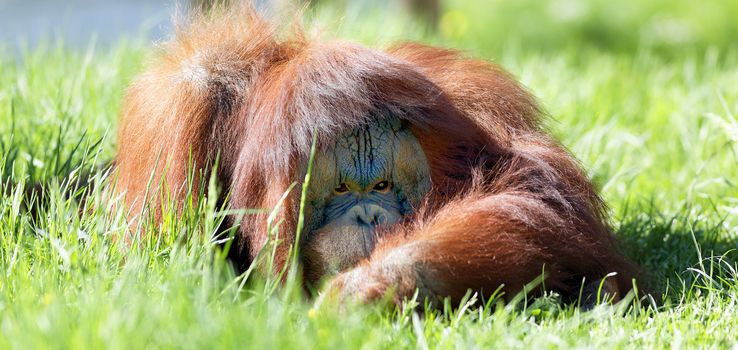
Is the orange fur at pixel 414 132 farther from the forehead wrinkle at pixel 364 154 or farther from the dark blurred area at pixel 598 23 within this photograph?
the dark blurred area at pixel 598 23

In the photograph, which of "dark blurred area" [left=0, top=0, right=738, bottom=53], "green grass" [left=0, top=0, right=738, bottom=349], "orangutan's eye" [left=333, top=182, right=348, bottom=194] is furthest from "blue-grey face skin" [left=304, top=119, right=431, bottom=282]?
"dark blurred area" [left=0, top=0, right=738, bottom=53]

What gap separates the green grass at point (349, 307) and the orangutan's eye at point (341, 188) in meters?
0.38

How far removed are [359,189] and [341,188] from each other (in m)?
0.06

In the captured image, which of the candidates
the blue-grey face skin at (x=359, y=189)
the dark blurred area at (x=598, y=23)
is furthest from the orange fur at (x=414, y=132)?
the dark blurred area at (x=598, y=23)

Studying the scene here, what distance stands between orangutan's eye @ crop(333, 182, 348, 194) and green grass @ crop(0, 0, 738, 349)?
0.38 m

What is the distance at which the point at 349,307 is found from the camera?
112 inches

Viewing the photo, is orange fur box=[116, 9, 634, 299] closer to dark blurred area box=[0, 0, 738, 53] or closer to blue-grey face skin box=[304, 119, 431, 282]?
blue-grey face skin box=[304, 119, 431, 282]

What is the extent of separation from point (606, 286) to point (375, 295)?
0.90 m

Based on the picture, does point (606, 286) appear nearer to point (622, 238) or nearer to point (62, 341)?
point (622, 238)

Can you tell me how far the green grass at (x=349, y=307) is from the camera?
2504mm

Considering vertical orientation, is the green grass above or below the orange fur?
below

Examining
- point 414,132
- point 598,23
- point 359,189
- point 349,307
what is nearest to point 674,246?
point 414,132

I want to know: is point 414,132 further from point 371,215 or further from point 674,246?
point 674,246

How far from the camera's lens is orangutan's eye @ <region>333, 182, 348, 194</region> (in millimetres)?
3359
